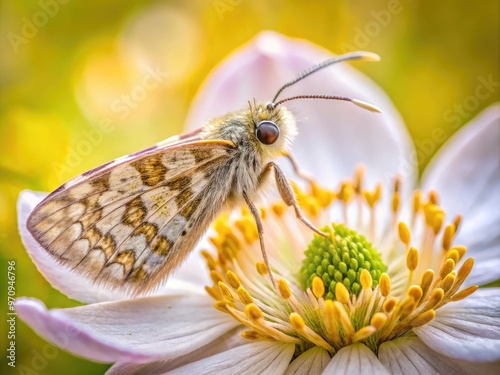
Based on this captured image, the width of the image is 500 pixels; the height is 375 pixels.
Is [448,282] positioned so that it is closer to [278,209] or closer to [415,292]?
[415,292]

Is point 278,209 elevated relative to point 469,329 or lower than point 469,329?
elevated

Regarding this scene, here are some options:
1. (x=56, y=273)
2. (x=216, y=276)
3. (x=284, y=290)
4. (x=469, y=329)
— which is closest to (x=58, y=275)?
(x=56, y=273)

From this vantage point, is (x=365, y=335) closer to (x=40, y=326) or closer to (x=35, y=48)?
(x=40, y=326)

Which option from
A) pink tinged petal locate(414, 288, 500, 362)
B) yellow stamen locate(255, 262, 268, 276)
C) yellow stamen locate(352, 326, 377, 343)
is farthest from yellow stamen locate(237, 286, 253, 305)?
pink tinged petal locate(414, 288, 500, 362)

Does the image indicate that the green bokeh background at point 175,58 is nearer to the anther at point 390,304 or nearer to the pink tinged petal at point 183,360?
the pink tinged petal at point 183,360

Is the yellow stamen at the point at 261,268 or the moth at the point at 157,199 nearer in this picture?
the moth at the point at 157,199

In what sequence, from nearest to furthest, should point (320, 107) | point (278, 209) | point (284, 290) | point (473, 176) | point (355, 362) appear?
point (355, 362) → point (284, 290) → point (278, 209) → point (473, 176) → point (320, 107)

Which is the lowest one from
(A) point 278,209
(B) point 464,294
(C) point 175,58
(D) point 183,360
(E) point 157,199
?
(D) point 183,360

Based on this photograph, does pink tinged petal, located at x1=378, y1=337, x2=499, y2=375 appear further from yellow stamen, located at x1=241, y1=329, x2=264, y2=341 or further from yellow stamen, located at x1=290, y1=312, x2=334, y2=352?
yellow stamen, located at x1=241, y1=329, x2=264, y2=341

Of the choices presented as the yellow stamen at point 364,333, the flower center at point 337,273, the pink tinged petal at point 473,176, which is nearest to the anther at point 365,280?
the flower center at point 337,273
